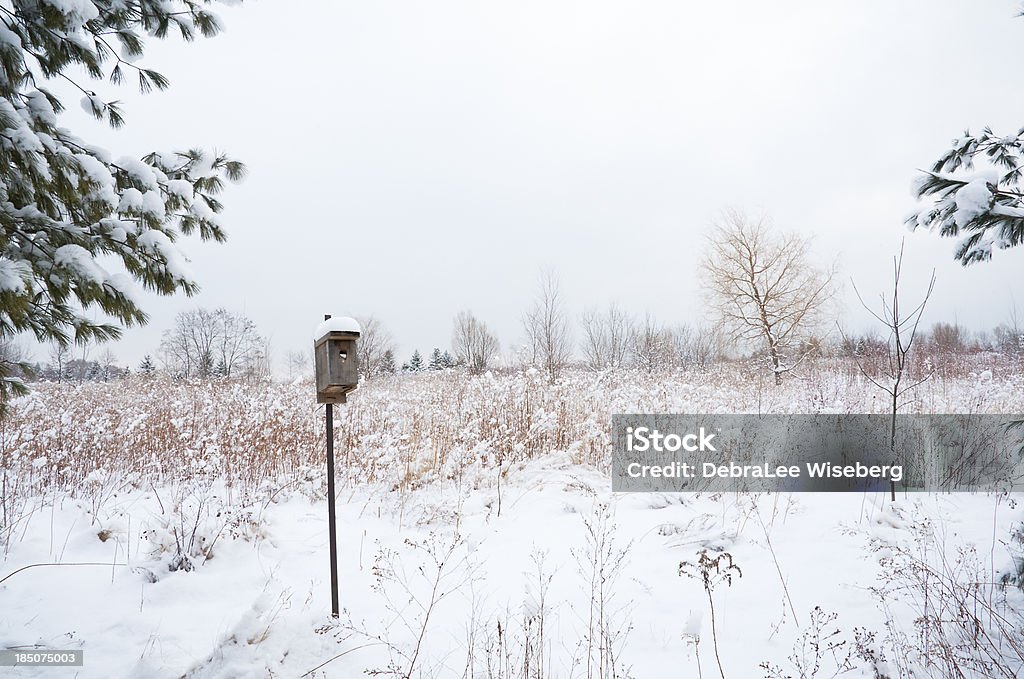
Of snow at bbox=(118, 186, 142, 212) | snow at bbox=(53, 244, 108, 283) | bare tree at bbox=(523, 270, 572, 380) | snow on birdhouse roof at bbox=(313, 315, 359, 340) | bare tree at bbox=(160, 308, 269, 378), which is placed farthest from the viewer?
bare tree at bbox=(160, 308, 269, 378)

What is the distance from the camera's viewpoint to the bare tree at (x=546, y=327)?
14.8 m

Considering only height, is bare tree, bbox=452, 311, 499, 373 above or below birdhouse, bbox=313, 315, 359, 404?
above

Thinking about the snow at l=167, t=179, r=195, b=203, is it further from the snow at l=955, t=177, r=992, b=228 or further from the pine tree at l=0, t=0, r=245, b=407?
the snow at l=955, t=177, r=992, b=228

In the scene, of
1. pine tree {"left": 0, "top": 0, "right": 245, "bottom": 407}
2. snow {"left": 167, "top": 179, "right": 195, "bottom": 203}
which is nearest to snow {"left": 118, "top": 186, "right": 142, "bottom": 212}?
pine tree {"left": 0, "top": 0, "right": 245, "bottom": 407}

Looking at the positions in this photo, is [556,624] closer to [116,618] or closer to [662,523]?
[662,523]

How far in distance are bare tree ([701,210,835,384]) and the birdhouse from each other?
1622cm

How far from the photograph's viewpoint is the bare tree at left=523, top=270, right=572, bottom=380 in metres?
14.8

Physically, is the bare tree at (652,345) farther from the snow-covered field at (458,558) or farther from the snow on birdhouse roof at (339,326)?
the snow on birdhouse roof at (339,326)

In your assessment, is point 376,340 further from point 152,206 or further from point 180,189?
point 152,206

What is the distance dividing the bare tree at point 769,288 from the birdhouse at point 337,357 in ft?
53.2

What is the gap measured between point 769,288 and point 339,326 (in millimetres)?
17023

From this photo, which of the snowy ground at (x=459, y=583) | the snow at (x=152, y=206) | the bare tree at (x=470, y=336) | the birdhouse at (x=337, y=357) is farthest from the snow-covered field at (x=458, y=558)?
the bare tree at (x=470, y=336)

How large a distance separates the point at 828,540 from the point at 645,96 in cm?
2394

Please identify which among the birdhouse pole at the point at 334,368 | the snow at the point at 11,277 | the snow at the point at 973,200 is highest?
the snow at the point at 973,200
